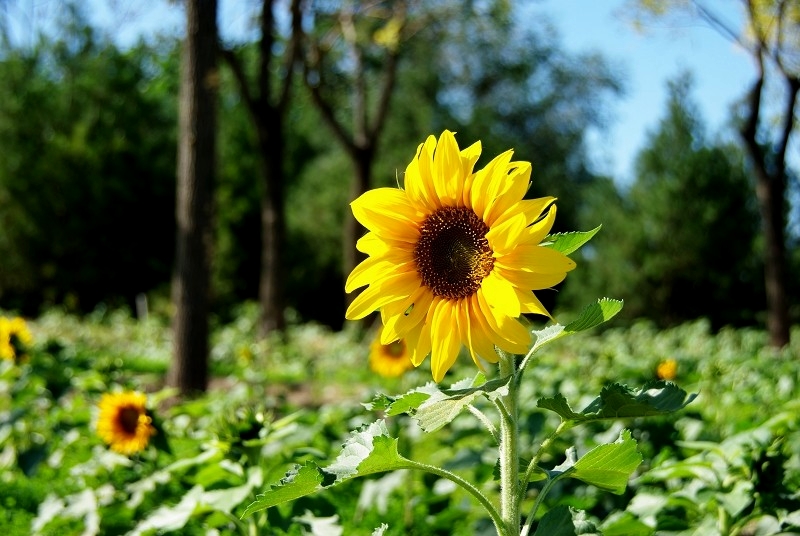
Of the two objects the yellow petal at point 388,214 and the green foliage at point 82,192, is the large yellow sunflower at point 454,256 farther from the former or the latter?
the green foliage at point 82,192

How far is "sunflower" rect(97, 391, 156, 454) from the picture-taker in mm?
2873

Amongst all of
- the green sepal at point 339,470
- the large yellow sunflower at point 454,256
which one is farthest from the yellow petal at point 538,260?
the green sepal at point 339,470

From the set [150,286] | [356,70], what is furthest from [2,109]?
[356,70]

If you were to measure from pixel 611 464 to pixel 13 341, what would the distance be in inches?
131

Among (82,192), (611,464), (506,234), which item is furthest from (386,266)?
(82,192)

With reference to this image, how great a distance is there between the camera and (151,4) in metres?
10.2

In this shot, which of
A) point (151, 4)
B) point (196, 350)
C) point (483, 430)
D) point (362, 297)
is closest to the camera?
point (362, 297)

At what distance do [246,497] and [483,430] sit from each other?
1.33 metres

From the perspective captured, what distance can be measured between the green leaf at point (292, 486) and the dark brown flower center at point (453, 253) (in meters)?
0.37

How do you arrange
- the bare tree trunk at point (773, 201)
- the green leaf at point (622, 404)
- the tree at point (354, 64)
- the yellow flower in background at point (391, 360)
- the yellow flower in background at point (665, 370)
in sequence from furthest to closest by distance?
1. the tree at point (354, 64)
2. the bare tree trunk at point (773, 201)
3. the yellow flower in background at point (391, 360)
4. the yellow flower in background at point (665, 370)
5. the green leaf at point (622, 404)

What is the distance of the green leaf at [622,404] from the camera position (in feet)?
4.92

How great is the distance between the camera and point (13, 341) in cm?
411

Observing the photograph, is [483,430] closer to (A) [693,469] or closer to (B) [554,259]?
(A) [693,469]

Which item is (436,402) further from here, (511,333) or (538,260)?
(538,260)
